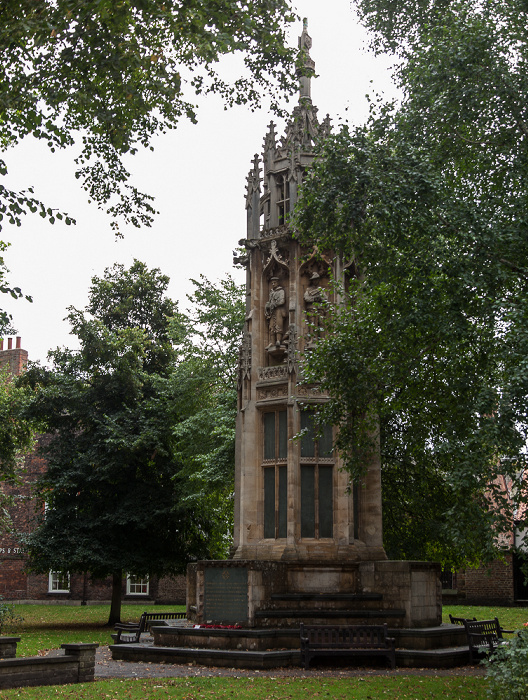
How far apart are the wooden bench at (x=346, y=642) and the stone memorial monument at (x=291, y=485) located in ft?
3.47

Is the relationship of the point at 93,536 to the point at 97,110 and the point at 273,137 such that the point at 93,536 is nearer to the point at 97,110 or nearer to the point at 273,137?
the point at 273,137

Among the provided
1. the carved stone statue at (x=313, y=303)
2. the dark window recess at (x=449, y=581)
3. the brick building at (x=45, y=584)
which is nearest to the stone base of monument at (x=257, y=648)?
the carved stone statue at (x=313, y=303)

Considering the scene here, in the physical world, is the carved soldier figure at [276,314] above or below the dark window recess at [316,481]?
Answer: above

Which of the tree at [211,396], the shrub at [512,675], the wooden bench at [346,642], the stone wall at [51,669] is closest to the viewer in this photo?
the shrub at [512,675]

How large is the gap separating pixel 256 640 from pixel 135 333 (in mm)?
16722

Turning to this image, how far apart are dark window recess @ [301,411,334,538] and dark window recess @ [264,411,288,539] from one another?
17.5 inches

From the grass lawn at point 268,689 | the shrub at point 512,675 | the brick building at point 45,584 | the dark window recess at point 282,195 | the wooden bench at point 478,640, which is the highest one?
the dark window recess at point 282,195

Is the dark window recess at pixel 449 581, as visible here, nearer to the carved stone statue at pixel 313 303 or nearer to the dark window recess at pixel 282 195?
the carved stone statue at pixel 313 303

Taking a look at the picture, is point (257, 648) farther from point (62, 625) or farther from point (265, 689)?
point (62, 625)

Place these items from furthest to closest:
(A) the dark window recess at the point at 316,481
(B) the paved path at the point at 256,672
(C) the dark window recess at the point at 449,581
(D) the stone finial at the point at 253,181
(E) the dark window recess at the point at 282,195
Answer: (C) the dark window recess at the point at 449,581
(D) the stone finial at the point at 253,181
(E) the dark window recess at the point at 282,195
(A) the dark window recess at the point at 316,481
(B) the paved path at the point at 256,672

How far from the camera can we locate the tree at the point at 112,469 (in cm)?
2636

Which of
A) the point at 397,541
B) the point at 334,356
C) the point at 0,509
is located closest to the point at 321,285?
the point at 334,356

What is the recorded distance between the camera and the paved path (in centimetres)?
1251

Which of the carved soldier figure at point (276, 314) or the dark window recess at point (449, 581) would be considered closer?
the carved soldier figure at point (276, 314)
